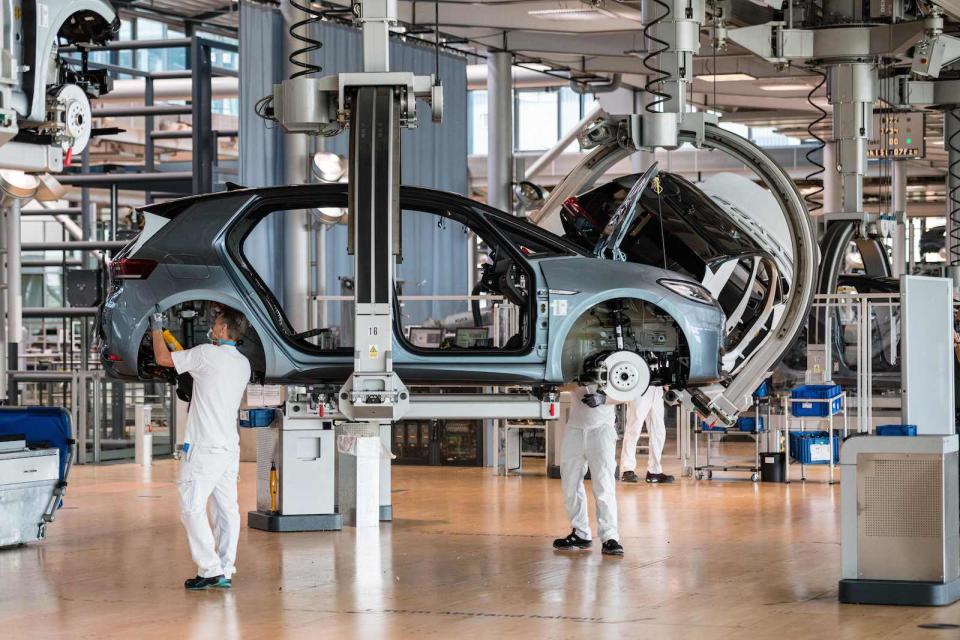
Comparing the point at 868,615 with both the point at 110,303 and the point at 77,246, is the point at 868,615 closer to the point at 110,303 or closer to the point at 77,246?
the point at 110,303

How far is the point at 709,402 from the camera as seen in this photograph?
9.84 meters

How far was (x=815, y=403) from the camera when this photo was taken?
13.4 m

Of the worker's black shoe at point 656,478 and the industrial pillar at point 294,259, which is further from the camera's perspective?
the industrial pillar at point 294,259

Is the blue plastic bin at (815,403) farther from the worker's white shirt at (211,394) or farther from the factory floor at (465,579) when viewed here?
the worker's white shirt at (211,394)

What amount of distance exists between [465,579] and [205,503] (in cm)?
155

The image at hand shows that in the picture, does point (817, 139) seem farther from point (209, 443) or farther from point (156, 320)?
point (209, 443)

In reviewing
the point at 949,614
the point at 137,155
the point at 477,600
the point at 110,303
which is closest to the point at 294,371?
the point at 110,303

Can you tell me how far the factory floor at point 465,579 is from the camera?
20.0 ft

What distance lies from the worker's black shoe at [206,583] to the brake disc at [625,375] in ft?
8.47

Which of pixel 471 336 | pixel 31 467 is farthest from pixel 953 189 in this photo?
pixel 31 467

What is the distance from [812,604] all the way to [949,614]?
664 mm

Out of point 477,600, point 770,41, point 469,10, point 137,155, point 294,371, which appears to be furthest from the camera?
point 137,155

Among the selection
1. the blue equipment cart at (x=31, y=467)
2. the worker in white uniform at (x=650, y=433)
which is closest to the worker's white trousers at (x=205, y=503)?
the blue equipment cart at (x=31, y=467)

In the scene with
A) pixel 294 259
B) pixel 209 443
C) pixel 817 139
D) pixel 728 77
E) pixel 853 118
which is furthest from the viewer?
pixel 817 139
